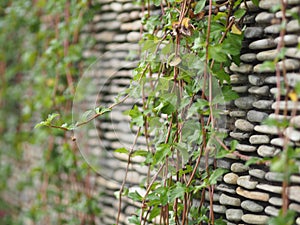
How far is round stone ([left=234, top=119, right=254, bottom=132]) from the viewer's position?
4.94ft

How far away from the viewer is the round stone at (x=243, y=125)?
1506 millimetres

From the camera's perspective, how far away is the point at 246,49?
154 centimetres

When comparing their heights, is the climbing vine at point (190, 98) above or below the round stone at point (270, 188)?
above

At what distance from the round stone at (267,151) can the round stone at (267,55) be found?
0.25 meters

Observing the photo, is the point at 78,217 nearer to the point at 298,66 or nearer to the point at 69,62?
the point at 69,62

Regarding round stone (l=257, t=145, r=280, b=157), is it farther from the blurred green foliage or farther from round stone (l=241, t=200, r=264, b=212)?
the blurred green foliage

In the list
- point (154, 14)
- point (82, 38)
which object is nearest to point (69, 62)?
point (82, 38)

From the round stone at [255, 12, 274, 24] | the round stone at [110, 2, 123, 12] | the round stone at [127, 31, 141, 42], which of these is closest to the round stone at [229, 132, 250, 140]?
the round stone at [255, 12, 274, 24]

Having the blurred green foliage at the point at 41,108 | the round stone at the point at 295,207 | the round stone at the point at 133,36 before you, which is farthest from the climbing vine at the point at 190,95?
the blurred green foliage at the point at 41,108

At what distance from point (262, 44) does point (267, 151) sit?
0.31 meters

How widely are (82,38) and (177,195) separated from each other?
4.06 feet

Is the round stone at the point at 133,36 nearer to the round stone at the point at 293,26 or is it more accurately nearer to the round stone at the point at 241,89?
the round stone at the point at 241,89

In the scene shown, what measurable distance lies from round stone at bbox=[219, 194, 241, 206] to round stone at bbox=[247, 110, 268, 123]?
0.85 feet

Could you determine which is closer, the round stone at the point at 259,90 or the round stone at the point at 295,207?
the round stone at the point at 295,207
